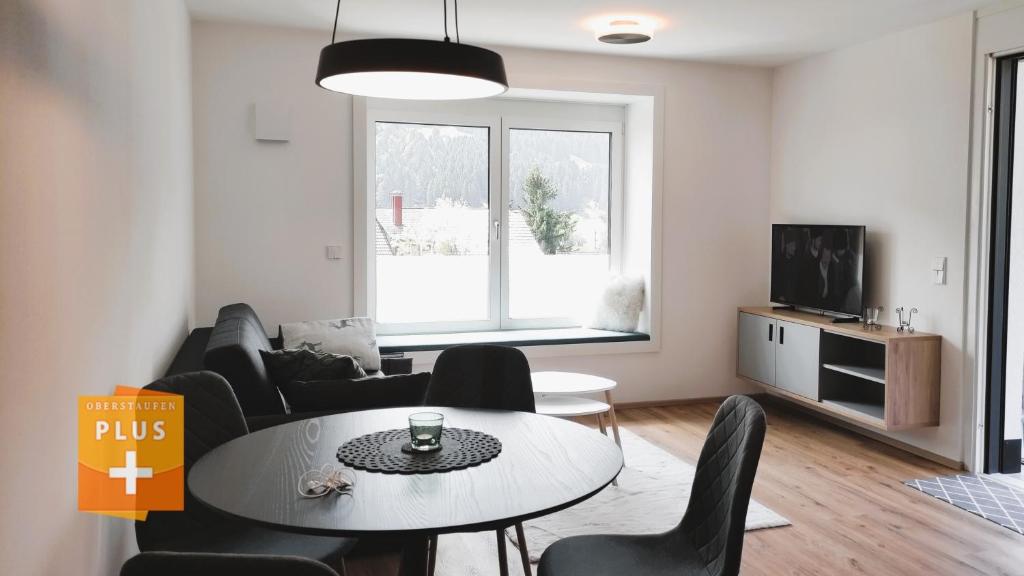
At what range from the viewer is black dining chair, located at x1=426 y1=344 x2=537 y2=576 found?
10.0ft

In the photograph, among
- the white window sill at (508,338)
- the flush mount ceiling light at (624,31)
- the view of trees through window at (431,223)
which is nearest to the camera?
the flush mount ceiling light at (624,31)

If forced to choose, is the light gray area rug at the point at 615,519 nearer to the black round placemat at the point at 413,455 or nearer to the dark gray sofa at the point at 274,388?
the dark gray sofa at the point at 274,388

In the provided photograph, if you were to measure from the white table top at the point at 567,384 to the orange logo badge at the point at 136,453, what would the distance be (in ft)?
6.99

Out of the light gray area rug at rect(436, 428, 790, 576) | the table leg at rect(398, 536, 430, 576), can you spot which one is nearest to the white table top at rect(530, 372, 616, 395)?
the light gray area rug at rect(436, 428, 790, 576)

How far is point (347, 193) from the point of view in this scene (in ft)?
16.5

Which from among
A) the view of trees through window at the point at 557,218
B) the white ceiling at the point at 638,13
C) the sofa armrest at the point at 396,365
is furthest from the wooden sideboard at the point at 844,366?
the sofa armrest at the point at 396,365

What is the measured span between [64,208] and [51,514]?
61 centimetres

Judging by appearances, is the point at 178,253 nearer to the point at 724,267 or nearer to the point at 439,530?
the point at 439,530

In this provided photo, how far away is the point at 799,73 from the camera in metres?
5.57

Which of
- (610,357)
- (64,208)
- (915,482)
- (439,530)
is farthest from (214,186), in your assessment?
(915,482)

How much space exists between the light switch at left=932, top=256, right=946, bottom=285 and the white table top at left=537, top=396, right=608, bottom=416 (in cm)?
196

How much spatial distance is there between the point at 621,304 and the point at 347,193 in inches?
80.9

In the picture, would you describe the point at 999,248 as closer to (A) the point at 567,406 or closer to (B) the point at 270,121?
(A) the point at 567,406

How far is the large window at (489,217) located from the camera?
545 cm
